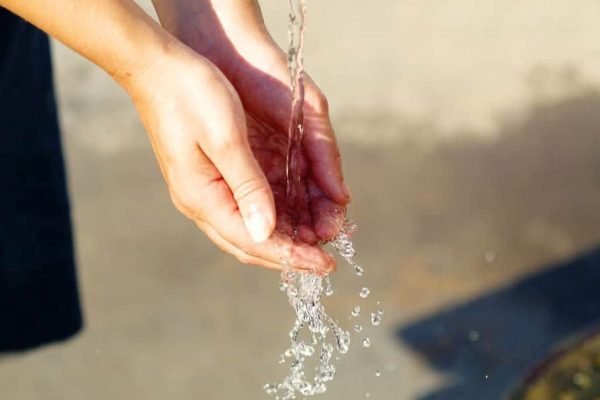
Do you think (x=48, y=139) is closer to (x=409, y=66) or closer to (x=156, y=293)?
(x=156, y=293)

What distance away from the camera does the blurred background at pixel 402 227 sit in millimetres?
1842

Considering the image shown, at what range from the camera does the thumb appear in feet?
3.35

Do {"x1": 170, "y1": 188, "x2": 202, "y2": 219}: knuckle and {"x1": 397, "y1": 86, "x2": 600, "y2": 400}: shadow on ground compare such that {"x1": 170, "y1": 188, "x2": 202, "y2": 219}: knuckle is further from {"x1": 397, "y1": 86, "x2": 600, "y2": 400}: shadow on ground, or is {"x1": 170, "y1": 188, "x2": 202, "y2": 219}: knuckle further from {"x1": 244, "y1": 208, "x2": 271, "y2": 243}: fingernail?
{"x1": 397, "y1": 86, "x2": 600, "y2": 400}: shadow on ground

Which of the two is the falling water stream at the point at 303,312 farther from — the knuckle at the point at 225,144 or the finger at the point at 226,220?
the knuckle at the point at 225,144

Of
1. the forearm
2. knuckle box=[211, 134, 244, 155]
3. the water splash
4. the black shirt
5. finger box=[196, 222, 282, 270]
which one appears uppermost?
the forearm

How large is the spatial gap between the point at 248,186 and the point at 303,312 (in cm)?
38

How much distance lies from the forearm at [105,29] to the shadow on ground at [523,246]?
1003 millimetres

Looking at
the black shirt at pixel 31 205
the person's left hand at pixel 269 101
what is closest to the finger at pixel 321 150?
the person's left hand at pixel 269 101

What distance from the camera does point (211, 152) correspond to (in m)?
1.03

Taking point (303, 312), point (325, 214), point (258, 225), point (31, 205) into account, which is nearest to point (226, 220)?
point (258, 225)

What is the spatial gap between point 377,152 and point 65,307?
86cm

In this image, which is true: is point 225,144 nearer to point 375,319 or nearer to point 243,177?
point 243,177

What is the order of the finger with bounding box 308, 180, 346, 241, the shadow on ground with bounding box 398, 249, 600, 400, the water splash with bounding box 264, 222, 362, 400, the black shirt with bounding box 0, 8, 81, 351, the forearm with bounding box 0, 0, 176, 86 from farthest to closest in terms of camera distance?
the shadow on ground with bounding box 398, 249, 600, 400 < the water splash with bounding box 264, 222, 362, 400 < the black shirt with bounding box 0, 8, 81, 351 < the finger with bounding box 308, 180, 346, 241 < the forearm with bounding box 0, 0, 176, 86

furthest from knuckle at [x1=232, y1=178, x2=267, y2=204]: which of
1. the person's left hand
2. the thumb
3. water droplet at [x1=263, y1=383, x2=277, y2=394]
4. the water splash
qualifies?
water droplet at [x1=263, y1=383, x2=277, y2=394]
